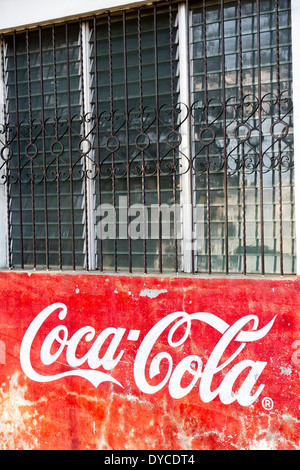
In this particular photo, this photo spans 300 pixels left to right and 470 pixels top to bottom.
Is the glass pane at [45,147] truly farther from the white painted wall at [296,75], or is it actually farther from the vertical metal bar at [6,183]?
the white painted wall at [296,75]

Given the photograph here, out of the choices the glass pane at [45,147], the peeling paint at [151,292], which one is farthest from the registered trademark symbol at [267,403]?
the glass pane at [45,147]

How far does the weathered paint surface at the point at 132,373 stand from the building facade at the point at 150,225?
1cm

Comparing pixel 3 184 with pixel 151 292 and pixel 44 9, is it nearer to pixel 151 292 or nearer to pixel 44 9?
pixel 44 9

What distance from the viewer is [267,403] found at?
406cm

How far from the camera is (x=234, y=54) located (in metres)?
4.35

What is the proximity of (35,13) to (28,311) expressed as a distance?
2.66 metres

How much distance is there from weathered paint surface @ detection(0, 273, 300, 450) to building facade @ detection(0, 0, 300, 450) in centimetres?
1

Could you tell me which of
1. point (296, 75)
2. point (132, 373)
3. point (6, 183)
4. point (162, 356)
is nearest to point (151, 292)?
point (162, 356)

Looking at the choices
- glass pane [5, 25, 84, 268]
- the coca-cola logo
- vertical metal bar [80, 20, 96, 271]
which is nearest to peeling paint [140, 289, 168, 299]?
the coca-cola logo

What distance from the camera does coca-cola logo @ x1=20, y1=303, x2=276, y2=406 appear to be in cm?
414

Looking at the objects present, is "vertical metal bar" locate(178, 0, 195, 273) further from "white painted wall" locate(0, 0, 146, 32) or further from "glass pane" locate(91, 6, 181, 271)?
"white painted wall" locate(0, 0, 146, 32)
